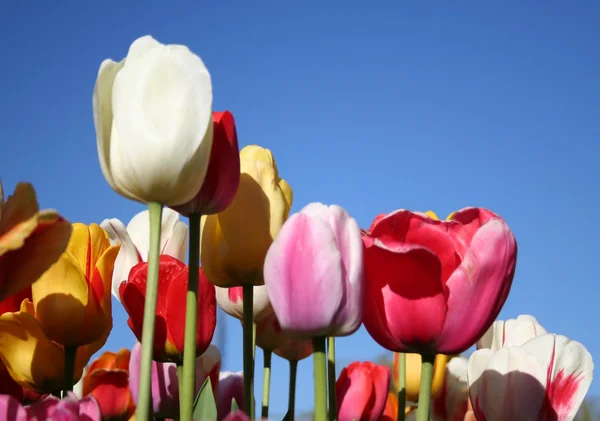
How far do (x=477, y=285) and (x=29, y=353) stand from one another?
1.89ft

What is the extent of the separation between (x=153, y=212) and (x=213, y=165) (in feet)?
0.38

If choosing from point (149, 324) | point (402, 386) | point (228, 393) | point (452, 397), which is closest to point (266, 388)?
point (228, 393)

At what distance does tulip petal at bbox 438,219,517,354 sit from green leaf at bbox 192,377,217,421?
250 millimetres

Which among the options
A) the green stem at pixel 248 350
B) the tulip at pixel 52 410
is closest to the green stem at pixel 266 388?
the green stem at pixel 248 350

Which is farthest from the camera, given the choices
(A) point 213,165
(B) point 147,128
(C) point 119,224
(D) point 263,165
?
(C) point 119,224

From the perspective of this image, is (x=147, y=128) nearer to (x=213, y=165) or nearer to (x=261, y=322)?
(x=213, y=165)

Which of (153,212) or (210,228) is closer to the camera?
(153,212)

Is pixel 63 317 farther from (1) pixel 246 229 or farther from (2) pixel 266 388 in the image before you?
(2) pixel 266 388

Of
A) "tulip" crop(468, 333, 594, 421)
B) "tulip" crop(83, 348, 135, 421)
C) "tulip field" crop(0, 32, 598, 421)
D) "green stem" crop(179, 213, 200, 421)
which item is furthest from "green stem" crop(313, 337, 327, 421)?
"tulip" crop(83, 348, 135, 421)

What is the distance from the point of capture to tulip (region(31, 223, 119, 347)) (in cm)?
96

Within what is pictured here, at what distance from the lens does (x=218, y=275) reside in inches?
39.6

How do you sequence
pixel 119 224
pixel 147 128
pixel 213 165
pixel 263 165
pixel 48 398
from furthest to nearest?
1. pixel 119 224
2. pixel 263 165
3. pixel 213 165
4. pixel 147 128
5. pixel 48 398

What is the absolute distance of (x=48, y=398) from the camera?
661mm

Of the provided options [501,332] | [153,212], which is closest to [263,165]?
[153,212]
